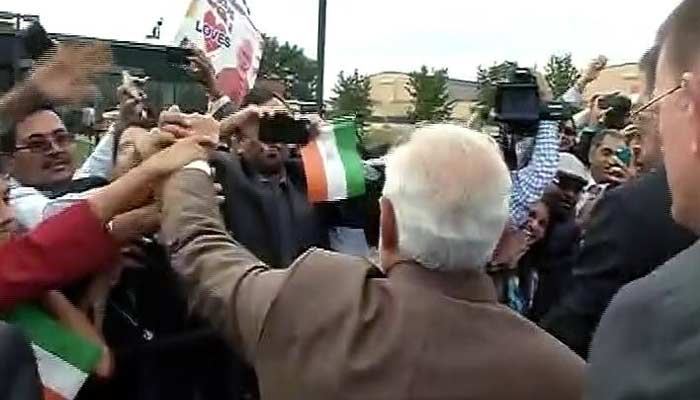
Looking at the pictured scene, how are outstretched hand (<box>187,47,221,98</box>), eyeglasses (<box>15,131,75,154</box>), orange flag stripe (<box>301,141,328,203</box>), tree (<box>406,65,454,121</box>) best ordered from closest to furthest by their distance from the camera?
eyeglasses (<box>15,131,75,154</box>) < orange flag stripe (<box>301,141,328,203</box>) < outstretched hand (<box>187,47,221,98</box>) < tree (<box>406,65,454,121</box>)

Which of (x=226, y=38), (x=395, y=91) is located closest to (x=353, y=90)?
(x=395, y=91)

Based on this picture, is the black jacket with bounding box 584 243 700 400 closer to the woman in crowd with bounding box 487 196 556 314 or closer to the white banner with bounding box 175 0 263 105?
the woman in crowd with bounding box 487 196 556 314

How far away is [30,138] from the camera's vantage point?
11.9 ft

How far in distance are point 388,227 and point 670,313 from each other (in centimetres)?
100

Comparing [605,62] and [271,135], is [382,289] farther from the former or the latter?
[605,62]

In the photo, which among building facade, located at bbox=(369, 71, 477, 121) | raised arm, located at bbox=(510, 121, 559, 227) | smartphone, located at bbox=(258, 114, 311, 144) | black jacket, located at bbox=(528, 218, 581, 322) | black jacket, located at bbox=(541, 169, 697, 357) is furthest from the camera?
building facade, located at bbox=(369, 71, 477, 121)

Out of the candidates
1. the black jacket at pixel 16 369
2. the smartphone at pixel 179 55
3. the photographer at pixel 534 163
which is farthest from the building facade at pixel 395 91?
the black jacket at pixel 16 369

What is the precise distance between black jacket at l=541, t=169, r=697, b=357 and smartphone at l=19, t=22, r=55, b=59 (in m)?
1.73

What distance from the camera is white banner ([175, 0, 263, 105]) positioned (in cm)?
595

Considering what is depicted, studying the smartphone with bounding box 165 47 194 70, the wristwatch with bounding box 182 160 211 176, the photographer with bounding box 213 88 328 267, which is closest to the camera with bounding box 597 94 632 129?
the smartphone with bounding box 165 47 194 70

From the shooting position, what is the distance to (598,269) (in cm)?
323

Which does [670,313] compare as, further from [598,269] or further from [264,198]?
[264,198]

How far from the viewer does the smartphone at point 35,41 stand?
3.65m

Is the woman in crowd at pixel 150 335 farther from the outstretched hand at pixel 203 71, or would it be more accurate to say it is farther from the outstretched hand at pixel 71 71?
the outstretched hand at pixel 203 71
